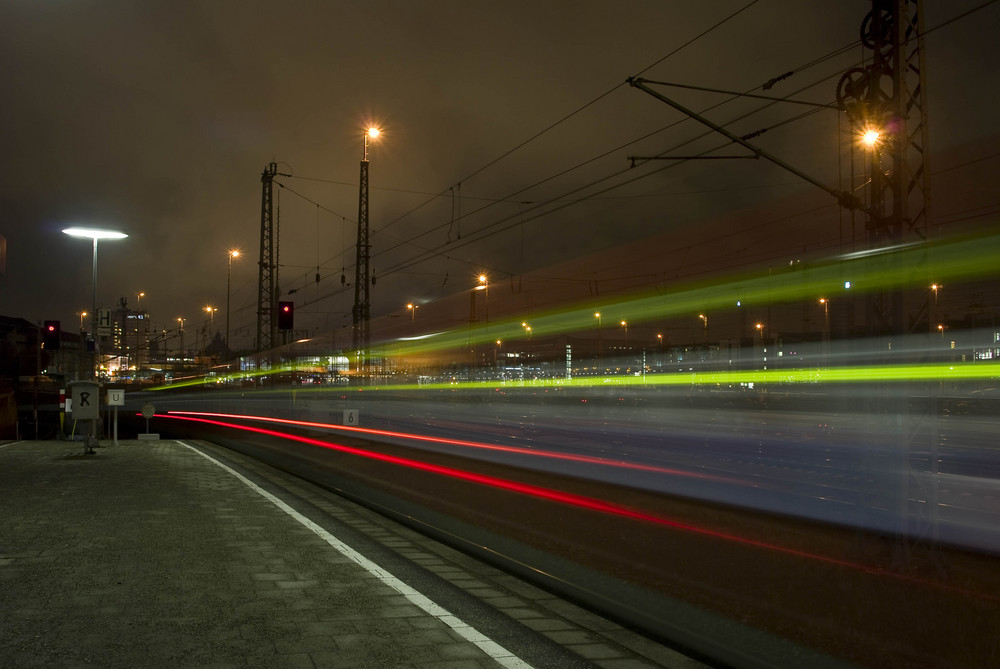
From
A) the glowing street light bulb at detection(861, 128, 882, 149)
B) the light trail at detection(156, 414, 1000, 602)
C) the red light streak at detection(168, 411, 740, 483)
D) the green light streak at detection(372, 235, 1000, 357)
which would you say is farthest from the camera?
the red light streak at detection(168, 411, 740, 483)

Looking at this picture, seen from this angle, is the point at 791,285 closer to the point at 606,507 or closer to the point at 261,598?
the point at 606,507

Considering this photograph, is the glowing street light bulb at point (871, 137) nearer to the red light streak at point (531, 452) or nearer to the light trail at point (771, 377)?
the light trail at point (771, 377)

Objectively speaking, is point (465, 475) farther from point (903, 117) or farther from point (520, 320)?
point (903, 117)

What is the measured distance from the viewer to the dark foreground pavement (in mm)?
5254

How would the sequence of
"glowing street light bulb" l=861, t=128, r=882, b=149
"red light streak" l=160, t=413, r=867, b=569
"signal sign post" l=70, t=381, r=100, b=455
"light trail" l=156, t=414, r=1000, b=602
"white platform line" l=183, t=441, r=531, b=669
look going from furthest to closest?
"signal sign post" l=70, t=381, r=100, b=455 < "glowing street light bulb" l=861, t=128, r=882, b=149 < "red light streak" l=160, t=413, r=867, b=569 < "light trail" l=156, t=414, r=1000, b=602 < "white platform line" l=183, t=441, r=531, b=669

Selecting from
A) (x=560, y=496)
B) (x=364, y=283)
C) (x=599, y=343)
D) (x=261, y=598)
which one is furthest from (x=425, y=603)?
(x=364, y=283)

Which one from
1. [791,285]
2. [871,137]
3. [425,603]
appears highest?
[871,137]

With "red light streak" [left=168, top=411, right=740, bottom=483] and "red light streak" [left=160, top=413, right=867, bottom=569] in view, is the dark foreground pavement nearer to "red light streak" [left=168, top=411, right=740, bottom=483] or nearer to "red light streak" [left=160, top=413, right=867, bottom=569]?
"red light streak" [left=160, top=413, right=867, bottom=569]

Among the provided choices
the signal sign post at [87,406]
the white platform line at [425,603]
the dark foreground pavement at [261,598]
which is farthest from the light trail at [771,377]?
the signal sign post at [87,406]

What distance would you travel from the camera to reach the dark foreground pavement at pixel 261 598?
5.25m

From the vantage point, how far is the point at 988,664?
15.7 feet

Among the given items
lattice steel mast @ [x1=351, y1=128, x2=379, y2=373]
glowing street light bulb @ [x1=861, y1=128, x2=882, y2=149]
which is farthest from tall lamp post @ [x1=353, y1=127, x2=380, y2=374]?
glowing street light bulb @ [x1=861, y1=128, x2=882, y2=149]

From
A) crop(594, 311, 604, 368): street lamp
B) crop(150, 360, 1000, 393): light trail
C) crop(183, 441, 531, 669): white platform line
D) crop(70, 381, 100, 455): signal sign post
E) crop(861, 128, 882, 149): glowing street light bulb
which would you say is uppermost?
crop(861, 128, 882, 149): glowing street light bulb

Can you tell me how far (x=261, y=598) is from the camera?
6.66m
